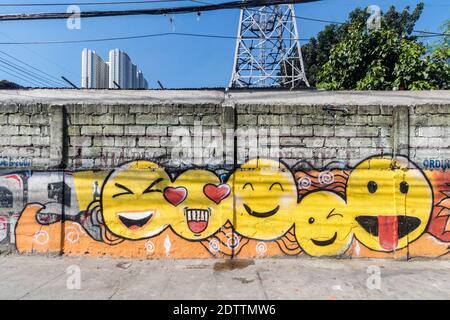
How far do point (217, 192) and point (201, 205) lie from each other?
0.37 m

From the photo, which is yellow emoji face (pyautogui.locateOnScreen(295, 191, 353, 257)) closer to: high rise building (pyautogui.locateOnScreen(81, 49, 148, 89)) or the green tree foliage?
high rise building (pyautogui.locateOnScreen(81, 49, 148, 89))

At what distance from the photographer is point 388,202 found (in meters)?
6.38

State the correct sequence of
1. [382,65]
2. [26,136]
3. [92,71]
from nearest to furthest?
1. [26,136]
2. [92,71]
3. [382,65]

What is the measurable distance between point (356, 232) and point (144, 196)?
12.6 ft

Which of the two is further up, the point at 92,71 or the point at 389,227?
the point at 92,71

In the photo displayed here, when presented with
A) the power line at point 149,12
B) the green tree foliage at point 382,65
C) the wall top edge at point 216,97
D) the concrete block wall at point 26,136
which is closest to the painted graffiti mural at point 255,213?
the concrete block wall at point 26,136

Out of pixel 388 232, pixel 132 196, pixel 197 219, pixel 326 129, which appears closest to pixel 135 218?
pixel 132 196

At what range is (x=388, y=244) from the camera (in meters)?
6.34

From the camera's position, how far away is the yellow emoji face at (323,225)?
20.8 feet

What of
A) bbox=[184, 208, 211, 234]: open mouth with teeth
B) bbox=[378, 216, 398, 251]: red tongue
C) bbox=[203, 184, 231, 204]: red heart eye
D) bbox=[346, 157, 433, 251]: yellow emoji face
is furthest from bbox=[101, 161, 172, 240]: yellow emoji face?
bbox=[378, 216, 398, 251]: red tongue

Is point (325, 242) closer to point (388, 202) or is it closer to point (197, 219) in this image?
point (388, 202)

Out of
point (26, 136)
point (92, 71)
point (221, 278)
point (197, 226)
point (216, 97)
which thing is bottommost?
point (221, 278)

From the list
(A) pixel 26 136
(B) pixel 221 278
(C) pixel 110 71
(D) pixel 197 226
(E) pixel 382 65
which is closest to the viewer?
(B) pixel 221 278

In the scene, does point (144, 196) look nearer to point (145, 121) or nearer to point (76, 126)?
point (145, 121)
